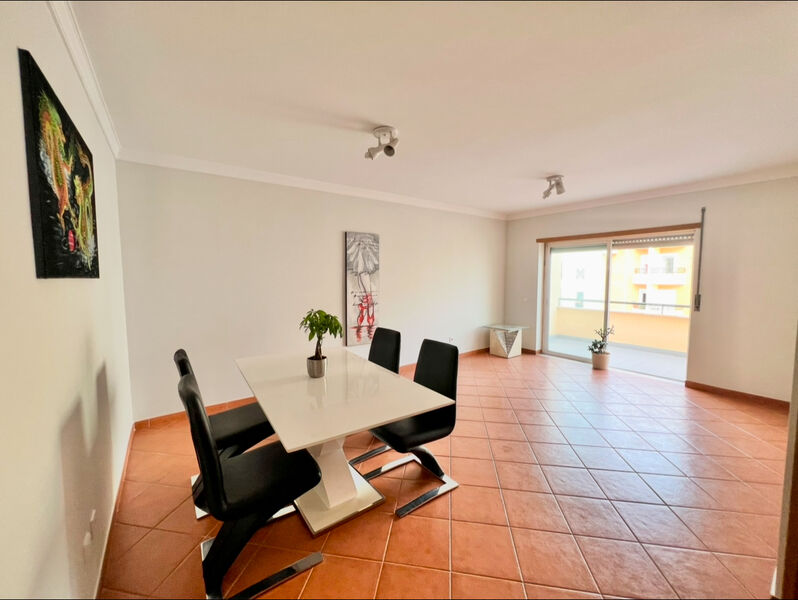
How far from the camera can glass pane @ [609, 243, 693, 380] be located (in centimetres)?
462

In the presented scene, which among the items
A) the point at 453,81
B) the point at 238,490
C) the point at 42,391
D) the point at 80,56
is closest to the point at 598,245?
the point at 453,81

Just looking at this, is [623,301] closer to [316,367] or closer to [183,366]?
[316,367]

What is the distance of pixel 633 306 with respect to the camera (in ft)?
17.9

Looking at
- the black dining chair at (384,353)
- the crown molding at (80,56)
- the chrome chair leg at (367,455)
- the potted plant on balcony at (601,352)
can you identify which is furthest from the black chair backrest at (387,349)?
the potted plant on balcony at (601,352)

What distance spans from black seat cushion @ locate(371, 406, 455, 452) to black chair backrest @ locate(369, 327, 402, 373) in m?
0.48

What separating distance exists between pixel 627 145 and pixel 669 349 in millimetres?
4491

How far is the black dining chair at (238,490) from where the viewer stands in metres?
1.24

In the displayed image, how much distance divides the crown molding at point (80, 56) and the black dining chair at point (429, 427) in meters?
2.36

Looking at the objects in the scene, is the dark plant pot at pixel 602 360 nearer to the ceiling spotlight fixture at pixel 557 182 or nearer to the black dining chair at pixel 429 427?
the ceiling spotlight fixture at pixel 557 182

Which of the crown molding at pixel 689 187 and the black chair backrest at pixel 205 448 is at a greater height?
the crown molding at pixel 689 187

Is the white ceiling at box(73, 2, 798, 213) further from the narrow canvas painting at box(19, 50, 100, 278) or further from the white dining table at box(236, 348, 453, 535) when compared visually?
the white dining table at box(236, 348, 453, 535)

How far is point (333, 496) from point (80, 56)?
2.57m

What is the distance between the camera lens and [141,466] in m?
2.26

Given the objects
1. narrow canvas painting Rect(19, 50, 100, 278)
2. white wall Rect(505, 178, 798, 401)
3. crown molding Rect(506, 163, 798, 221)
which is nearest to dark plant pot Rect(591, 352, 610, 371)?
white wall Rect(505, 178, 798, 401)
